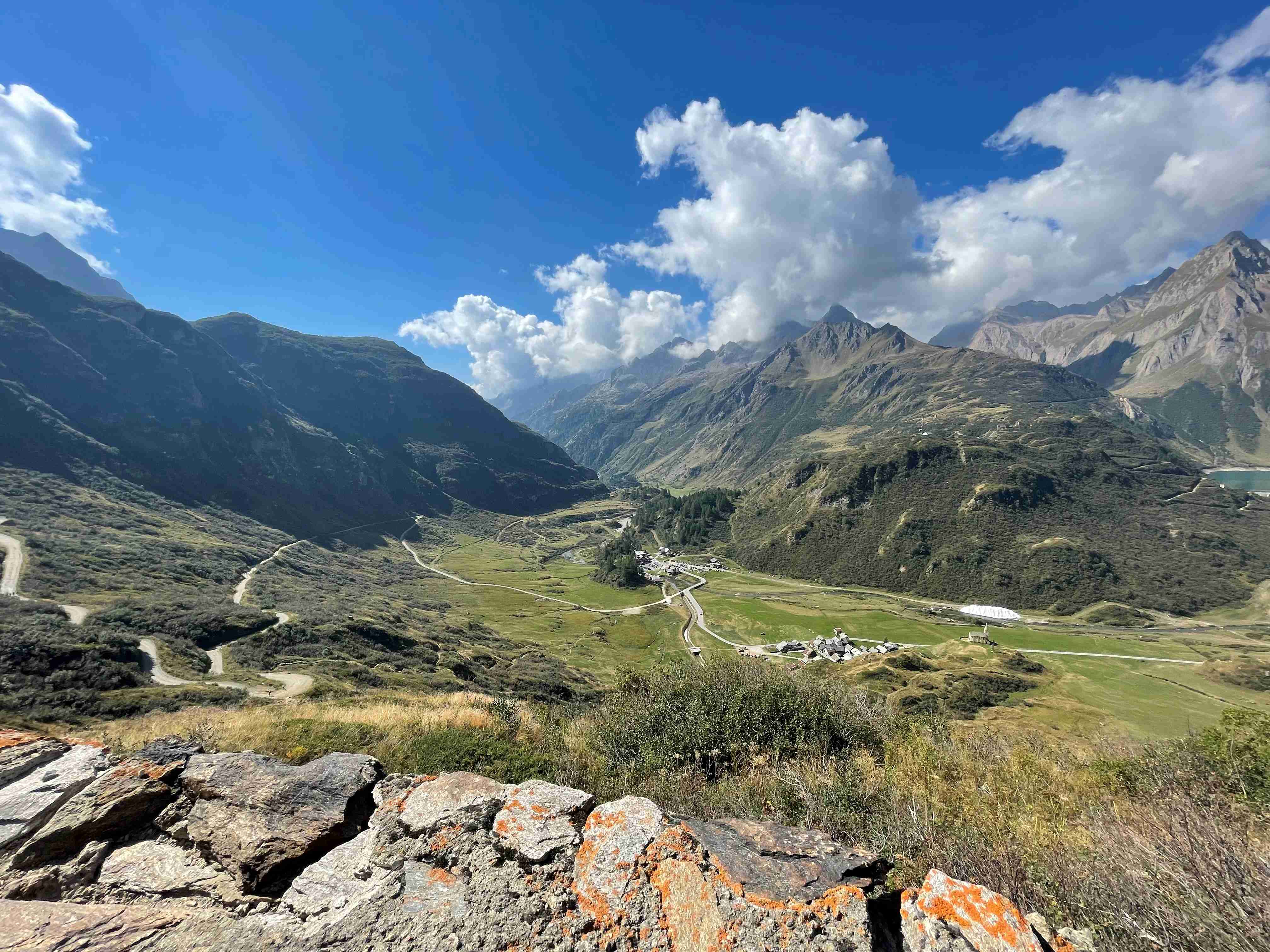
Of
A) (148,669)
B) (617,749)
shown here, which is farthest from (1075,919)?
(148,669)

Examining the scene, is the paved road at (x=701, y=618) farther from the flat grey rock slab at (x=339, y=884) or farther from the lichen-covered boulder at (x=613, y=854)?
the flat grey rock slab at (x=339, y=884)

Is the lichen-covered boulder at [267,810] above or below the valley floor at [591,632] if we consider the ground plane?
above

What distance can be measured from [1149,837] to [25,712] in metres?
38.0

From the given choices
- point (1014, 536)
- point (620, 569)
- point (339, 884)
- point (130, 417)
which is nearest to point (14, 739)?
point (339, 884)

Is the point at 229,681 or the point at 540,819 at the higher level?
the point at 540,819

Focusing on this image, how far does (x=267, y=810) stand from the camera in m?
7.11

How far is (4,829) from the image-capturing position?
605cm

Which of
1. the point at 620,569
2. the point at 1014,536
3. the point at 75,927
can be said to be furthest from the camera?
the point at 1014,536

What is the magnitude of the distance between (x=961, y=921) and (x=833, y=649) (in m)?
99.2

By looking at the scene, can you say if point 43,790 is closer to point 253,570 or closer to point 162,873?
point 162,873

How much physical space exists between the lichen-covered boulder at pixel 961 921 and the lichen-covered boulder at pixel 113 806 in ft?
35.5

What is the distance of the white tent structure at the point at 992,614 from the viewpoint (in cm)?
11912

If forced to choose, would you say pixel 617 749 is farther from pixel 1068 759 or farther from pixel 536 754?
pixel 1068 759

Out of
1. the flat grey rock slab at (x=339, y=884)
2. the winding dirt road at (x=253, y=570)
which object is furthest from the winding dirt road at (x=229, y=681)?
the flat grey rock slab at (x=339, y=884)
